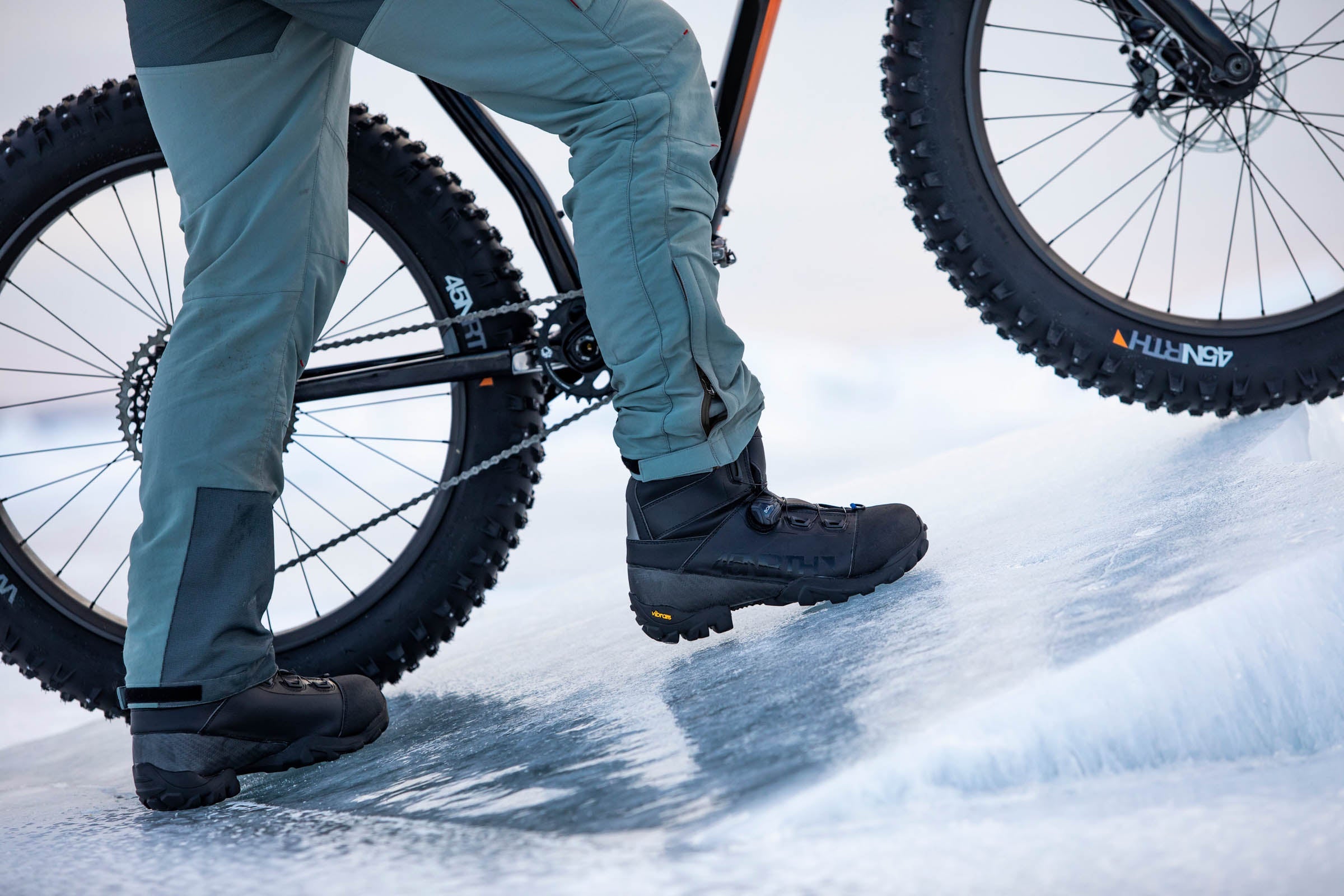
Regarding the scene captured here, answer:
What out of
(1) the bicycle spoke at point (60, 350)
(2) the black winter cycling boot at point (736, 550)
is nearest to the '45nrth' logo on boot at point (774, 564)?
(2) the black winter cycling boot at point (736, 550)

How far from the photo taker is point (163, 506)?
0.82 m

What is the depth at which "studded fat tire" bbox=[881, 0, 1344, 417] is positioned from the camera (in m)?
1.14

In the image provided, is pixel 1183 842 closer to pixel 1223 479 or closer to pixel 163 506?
pixel 1223 479

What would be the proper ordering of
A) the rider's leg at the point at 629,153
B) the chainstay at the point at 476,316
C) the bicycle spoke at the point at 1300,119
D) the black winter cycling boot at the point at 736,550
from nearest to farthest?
the rider's leg at the point at 629,153, the black winter cycling boot at the point at 736,550, the chainstay at the point at 476,316, the bicycle spoke at the point at 1300,119

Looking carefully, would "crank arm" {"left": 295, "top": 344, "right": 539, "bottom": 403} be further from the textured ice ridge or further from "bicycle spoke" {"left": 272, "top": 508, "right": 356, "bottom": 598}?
the textured ice ridge

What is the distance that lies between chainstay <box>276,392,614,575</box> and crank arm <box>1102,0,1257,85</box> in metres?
0.83

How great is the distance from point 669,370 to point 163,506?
0.46m

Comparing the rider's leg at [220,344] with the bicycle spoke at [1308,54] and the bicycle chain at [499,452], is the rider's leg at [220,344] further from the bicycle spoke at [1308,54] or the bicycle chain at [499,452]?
the bicycle spoke at [1308,54]

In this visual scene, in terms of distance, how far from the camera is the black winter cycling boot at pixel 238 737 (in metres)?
0.82

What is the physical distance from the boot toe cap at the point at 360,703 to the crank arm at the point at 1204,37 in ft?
3.98

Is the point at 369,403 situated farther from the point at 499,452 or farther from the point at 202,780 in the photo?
the point at 202,780

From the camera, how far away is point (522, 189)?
117cm

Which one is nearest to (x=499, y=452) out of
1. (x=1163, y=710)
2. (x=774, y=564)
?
(x=774, y=564)

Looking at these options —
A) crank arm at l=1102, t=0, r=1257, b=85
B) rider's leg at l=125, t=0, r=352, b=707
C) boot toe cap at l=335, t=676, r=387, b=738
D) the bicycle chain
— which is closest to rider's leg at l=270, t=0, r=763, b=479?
rider's leg at l=125, t=0, r=352, b=707
